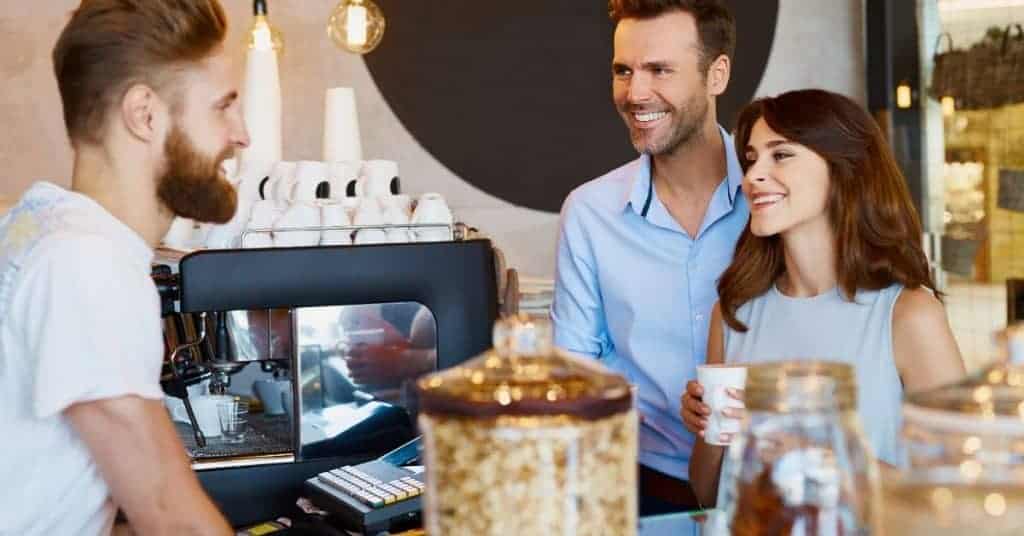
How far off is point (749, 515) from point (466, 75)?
381cm

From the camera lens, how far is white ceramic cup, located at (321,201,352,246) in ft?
7.22

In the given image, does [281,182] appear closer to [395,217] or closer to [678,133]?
A: [395,217]

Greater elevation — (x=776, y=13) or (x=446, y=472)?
(x=776, y=13)

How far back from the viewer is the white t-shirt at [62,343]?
1.40 m

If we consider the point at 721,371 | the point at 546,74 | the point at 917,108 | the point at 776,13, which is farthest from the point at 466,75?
the point at 721,371

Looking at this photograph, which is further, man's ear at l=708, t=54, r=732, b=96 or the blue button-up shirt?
man's ear at l=708, t=54, r=732, b=96

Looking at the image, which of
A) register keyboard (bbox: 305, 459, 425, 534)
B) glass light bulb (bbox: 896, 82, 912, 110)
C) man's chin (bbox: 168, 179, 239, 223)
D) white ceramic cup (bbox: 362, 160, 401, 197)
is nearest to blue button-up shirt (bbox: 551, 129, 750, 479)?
white ceramic cup (bbox: 362, 160, 401, 197)

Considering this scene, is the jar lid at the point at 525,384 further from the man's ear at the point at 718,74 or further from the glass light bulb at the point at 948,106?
the glass light bulb at the point at 948,106

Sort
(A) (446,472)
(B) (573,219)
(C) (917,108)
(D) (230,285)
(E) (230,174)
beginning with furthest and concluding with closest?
(C) (917,108), (E) (230,174), (B) (573,219), (D) (230,285), (A) (446,472)

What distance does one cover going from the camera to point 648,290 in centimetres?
234

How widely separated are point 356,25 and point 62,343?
2.64m

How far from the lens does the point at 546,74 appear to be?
4676mm

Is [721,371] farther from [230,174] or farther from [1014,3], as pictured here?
[1014,3]

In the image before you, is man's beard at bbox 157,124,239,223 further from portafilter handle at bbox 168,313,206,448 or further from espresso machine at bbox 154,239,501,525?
portafilter handle at bbox 168,313,206,448
